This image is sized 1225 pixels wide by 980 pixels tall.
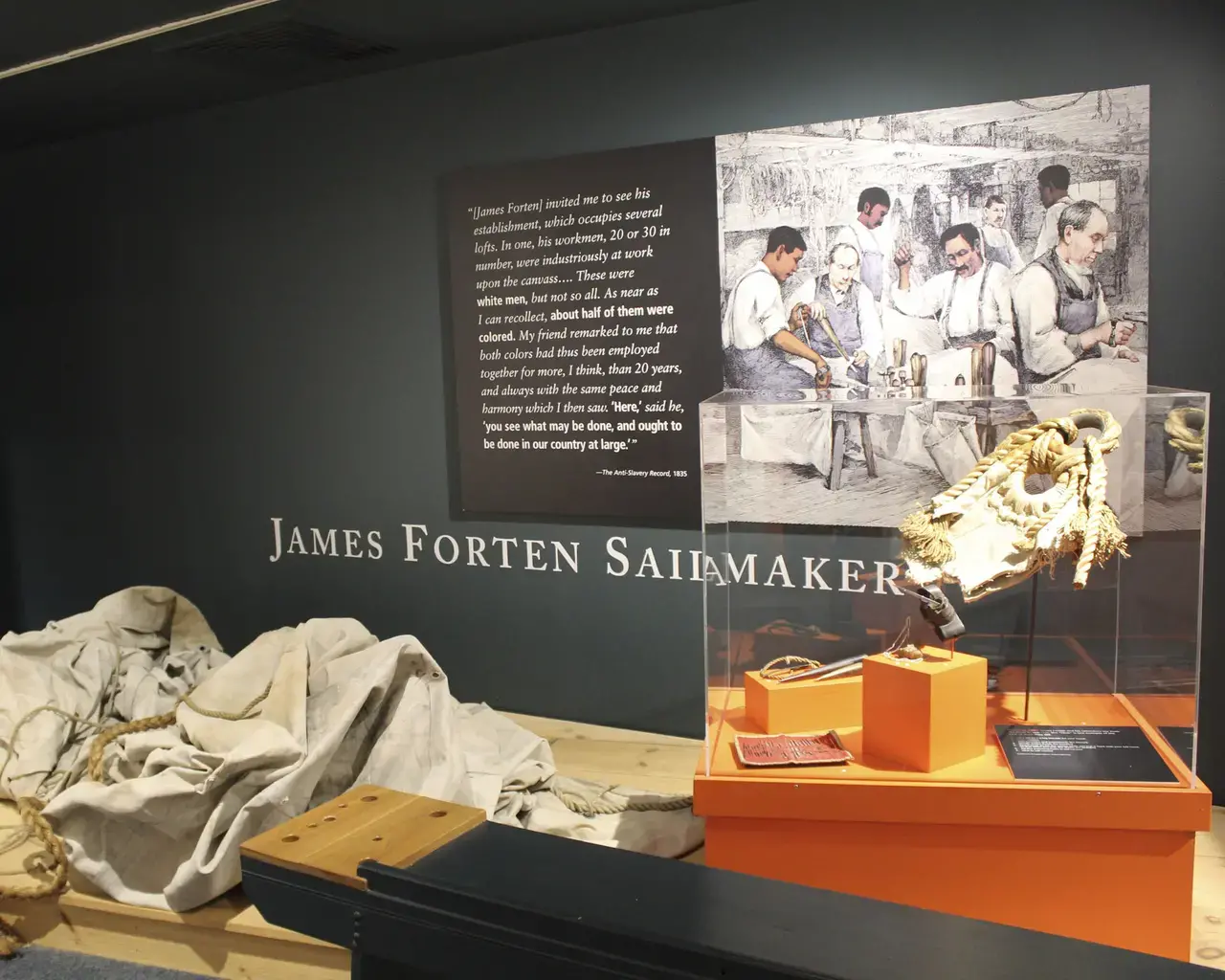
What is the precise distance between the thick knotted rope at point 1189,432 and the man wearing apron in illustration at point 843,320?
88cm

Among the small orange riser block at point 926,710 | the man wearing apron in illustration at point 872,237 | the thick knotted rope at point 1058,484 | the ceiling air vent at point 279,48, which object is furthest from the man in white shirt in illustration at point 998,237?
the ceiling air vent at point 279,48

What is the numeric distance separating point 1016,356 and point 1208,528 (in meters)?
0.63

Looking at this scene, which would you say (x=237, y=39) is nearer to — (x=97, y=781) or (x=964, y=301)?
(x=97, y=781)

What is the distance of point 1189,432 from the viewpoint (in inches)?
77.9

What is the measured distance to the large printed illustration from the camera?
7.41ft

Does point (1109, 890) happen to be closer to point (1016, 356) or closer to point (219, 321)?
point (1016, 356)

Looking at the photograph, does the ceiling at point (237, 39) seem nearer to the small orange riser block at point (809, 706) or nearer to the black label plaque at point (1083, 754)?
the small orange riser block at point (809, 706)

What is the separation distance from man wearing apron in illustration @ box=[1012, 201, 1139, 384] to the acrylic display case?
427mm

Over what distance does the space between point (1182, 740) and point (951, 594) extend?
52 cm

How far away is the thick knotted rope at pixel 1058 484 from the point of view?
1984mm

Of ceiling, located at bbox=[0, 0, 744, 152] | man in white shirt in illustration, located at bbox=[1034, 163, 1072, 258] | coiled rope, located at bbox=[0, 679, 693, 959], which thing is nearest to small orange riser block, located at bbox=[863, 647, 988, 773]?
coiled rope, located at bbox=[0, 679, 693, 959]

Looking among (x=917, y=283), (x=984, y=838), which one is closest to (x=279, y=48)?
(x=917, y=283)

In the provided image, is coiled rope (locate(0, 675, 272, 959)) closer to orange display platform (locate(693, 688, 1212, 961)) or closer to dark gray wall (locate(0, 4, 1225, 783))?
dark gray wall (locate(0, 4, 1225, 783))

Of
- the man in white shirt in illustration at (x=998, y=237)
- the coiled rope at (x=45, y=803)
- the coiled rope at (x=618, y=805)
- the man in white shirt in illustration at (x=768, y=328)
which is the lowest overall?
the coiled rope at (x=618, y=805)
